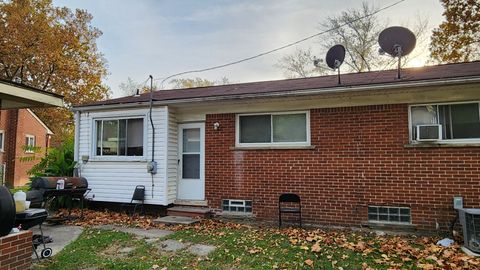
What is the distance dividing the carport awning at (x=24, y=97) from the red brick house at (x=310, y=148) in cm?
238

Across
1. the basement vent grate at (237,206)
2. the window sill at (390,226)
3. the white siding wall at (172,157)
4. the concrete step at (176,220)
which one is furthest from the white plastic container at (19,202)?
the window sill at (390,226)

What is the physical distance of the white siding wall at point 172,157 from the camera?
8.22m

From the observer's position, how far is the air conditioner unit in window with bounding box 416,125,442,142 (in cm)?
632

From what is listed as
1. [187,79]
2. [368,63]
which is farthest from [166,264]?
[187,79]

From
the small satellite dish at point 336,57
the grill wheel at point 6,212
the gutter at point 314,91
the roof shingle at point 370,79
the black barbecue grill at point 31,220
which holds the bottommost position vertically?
the black barbecue grill at point 31,220

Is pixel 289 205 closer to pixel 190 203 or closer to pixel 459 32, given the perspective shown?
pixel 190 203

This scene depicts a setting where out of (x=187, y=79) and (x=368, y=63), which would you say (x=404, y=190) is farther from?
(x=187, y=79)

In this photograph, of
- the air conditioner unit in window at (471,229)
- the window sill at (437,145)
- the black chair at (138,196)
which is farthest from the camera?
the black chair at (138,196)

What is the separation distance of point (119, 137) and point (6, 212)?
4.94m

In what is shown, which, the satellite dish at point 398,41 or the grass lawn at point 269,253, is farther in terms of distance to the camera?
the satellite dish at point 398,41

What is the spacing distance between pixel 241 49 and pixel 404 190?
356 inches

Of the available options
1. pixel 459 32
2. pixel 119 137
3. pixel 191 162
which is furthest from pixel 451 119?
pixel 459 32

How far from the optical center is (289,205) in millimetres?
7379

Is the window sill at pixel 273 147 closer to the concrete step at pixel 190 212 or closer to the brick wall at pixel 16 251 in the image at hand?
the concrete step at pixel 190 212
